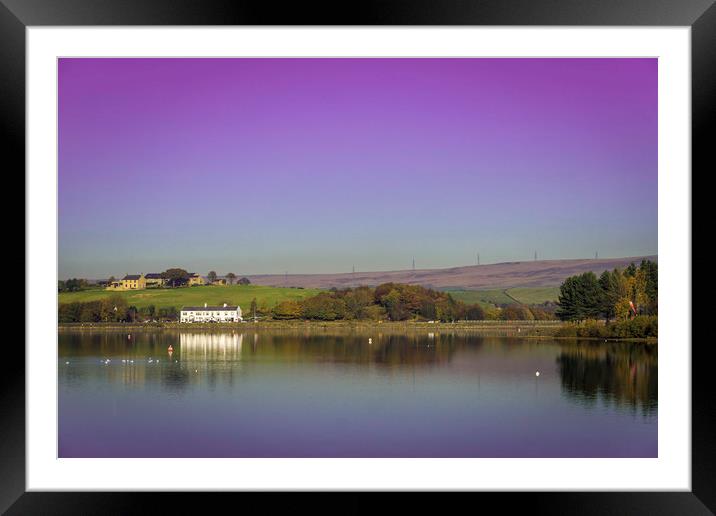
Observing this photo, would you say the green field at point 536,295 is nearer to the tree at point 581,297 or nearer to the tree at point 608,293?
the tree at point 581,297

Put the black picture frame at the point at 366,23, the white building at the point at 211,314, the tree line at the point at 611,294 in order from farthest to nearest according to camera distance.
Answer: the white building at the point at 211,314 < the tree line at the point at 611,294 < the black picture frame at the point at 366,23

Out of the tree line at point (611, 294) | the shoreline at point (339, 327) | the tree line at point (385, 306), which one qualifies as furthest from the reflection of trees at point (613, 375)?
the tree line at point (385, 306)

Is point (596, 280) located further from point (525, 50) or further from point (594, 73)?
point (525, 50)

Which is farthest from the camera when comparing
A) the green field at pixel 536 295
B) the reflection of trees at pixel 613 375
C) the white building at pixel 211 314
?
the white building at pixel 211 314

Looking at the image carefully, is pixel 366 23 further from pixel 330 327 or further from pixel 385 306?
pixel 385 306

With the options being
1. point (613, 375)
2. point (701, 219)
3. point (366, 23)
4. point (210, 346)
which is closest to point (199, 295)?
point (210, 346)

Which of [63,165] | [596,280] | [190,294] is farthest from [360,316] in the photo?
[63,165]
